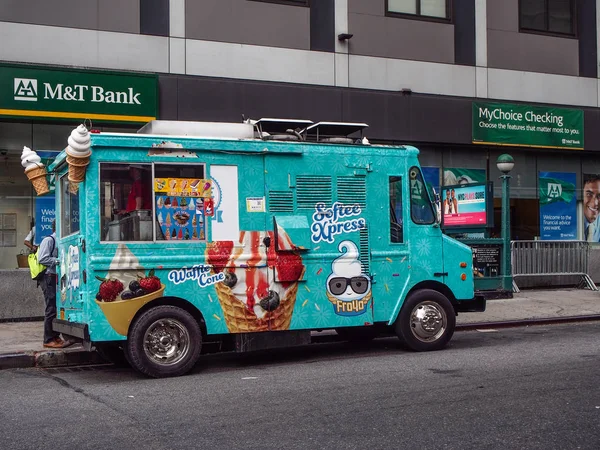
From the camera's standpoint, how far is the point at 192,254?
947cm

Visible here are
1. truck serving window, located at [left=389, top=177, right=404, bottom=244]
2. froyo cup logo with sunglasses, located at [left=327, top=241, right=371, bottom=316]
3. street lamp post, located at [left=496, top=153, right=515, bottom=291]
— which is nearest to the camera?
froyo cup logo with sunglasses, located at [left=327, top=241, right=371, bottom=316]

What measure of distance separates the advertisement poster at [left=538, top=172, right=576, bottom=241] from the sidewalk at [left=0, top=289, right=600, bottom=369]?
174 cm

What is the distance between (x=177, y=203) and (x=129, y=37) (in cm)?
724

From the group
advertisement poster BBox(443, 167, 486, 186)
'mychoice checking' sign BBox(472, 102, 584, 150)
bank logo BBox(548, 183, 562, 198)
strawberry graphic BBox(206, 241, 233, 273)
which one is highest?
'mychoice checking' sign BBox(472, 102, 584, 150)

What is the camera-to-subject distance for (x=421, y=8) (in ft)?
61.2

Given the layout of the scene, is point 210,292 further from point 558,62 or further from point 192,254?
point 558,62

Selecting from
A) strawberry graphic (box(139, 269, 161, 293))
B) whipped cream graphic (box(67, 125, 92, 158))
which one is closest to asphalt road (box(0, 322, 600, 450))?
strawberry graphic (box(139, 269, 161, 293))

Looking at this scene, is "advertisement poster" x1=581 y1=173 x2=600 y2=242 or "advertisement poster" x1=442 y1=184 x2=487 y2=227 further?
"advertisement poster" x1=581 y1=173 x2=600 y2=242

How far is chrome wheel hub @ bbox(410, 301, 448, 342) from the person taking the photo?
10.8 metres

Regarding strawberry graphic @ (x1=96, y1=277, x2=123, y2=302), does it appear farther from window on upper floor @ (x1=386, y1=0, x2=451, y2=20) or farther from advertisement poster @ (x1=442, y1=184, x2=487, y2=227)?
window on upper floor @ (x1=386, y1=0, x2=451, y2=20)

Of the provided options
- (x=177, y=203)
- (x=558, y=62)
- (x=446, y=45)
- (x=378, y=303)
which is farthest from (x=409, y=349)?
(x=558, y=62)

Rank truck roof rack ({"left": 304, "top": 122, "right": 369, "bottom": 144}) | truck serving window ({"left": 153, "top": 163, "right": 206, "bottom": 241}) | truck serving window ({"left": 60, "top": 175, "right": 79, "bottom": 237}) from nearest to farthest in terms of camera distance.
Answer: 1. truck serving window ({"left": 153, "top": 163, "right": 206, "bottom": 241})
2. truck serving window ({"left": 60, "top": 175, "right": 79, "bottom": 237})
3. truck roof rack ({"left": 304, "top": 122, "right": 369, "bottom": 144})

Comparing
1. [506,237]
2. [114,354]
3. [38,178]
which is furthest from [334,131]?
[506,237]

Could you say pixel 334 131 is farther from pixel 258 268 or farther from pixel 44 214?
pixel 44 214
